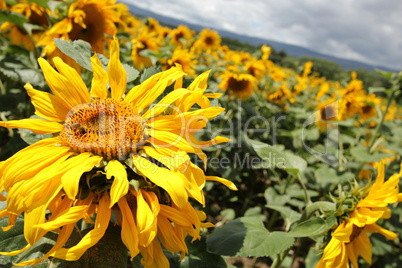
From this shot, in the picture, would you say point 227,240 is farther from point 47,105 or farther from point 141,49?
point 141,49

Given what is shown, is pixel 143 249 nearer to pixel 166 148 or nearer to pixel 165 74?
pixel 166 148

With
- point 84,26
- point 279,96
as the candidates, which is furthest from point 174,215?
point 279,96

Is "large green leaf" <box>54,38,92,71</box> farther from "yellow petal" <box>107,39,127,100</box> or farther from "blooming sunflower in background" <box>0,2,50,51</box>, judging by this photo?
"blooming sunflower in background" <box>0,2,50,51</box>

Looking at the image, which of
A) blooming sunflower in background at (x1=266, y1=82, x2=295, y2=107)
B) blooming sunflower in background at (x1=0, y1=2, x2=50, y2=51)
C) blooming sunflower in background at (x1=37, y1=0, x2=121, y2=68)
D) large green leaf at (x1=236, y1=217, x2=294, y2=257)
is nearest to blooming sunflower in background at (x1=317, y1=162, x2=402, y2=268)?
large green leaf at (x1=236, y1=217, x2=294, y2=257)

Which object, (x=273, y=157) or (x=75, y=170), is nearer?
(x=75, y=170)

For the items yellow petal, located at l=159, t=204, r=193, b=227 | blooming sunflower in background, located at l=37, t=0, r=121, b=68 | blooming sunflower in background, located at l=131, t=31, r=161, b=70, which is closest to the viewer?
yellow petal, located at l=159, t=204, r=193, b=227
